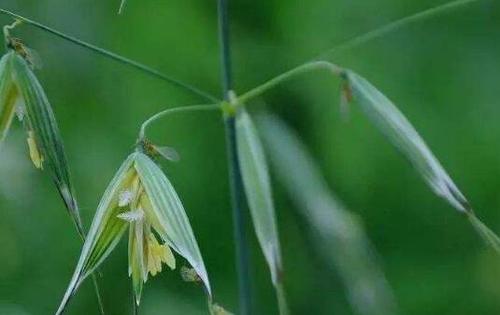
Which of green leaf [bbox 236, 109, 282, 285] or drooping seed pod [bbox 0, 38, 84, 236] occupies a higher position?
drooping seed pod [bbox 0, 38, 84, 236]

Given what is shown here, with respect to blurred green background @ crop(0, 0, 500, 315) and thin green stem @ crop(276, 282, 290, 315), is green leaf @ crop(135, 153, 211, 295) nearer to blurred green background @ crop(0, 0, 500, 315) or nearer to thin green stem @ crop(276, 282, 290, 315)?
thin green stem @ crop(276, 282, 290, 315)

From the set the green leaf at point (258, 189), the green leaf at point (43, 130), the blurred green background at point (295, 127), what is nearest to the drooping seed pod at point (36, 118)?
the green leaf at point (43, 130)

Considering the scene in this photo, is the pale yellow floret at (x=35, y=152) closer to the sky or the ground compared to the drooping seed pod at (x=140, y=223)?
closer to the sky

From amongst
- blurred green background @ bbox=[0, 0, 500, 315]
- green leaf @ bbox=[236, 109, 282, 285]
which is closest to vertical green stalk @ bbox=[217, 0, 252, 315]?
green leaf @ bbox=[236, 109, 282, 285]

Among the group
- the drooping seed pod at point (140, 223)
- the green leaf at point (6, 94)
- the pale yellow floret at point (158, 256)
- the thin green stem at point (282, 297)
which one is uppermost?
the green leaf at point (6, 94)

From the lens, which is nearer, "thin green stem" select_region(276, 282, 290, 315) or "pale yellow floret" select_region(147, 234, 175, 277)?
"thin green stem" select_region(276, 282, 290, 315)

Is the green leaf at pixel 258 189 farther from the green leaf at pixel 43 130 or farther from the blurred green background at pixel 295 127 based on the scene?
the blurred green background at pixel 295 127

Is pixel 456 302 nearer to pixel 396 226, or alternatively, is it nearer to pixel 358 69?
pixel 396 226

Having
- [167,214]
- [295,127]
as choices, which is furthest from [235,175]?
[295,127]
